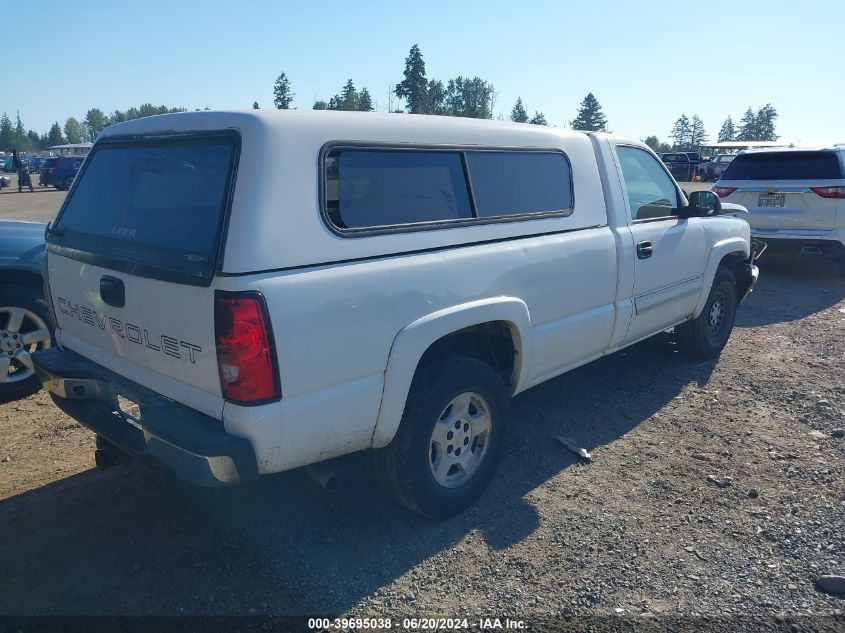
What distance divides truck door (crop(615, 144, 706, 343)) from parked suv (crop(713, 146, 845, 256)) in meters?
5.02

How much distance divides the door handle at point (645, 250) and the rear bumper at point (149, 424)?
10.0 ft


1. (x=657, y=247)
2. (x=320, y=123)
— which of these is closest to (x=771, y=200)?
(x=657, y=247)

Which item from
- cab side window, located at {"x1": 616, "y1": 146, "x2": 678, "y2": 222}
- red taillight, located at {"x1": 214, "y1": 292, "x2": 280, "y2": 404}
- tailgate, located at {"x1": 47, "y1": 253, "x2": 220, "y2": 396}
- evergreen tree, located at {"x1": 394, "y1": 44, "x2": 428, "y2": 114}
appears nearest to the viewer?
red taillight, located at {"x1": 214, "y1": 292, "x2": 280, "y2": 404}

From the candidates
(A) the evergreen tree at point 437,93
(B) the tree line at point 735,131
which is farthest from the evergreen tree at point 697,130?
(A) the evergreen tree at point 437,93

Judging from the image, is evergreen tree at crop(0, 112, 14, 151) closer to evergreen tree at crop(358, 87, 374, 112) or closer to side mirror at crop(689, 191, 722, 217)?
evergreen tree at crop(358, 87, 374, 112)

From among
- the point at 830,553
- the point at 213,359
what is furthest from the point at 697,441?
the point at 213,359

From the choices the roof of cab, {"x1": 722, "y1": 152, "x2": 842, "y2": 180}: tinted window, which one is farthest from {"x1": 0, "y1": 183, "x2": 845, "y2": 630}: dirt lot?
{"x1": 722, "y1": 152, "x2": 842, "y2": 180}: tinted window

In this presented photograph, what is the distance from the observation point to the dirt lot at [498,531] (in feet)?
→ 9.28

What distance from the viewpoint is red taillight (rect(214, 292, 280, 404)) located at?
244 cm

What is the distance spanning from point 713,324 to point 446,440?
3.70 metres

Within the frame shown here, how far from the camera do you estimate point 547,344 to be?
12.6 feet

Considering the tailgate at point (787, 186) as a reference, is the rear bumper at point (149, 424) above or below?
below

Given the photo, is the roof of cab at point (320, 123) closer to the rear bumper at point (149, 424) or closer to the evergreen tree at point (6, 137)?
the rear bumper at point (149, 424)

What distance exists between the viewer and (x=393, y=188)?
307 centimetres
